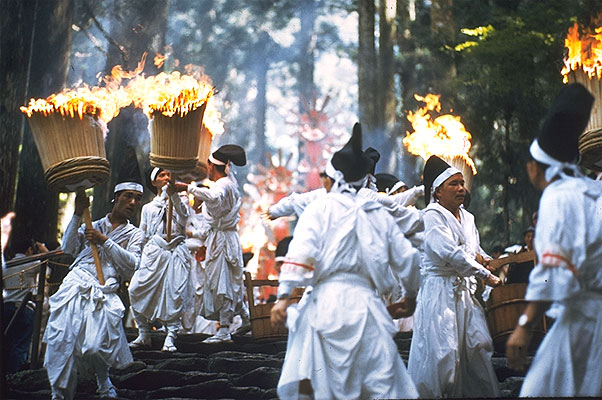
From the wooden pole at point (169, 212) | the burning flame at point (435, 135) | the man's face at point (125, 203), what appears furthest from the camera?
the burning flame at point (435, 135)

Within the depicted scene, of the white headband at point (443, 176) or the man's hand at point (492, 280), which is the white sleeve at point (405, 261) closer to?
the man's hand at point (492, 280)

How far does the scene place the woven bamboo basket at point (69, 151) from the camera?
814 cm

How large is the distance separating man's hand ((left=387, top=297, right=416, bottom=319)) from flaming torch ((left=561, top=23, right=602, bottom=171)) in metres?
2.49

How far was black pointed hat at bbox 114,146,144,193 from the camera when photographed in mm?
9037

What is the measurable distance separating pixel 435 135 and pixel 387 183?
0.90m

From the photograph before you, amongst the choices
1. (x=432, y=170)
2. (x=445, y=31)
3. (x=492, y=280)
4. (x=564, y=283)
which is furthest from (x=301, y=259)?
(x=445, y=31)

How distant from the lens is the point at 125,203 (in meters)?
8.95

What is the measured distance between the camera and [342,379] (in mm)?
6531

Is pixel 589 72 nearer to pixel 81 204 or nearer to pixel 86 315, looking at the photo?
pixel 81 204

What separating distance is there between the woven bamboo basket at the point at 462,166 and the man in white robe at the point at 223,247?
2.55 meters

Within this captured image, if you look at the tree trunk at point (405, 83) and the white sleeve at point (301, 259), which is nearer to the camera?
the white sleeve at point (301, 259)

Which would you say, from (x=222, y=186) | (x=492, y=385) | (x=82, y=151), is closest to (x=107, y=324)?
(x=82, y=151)

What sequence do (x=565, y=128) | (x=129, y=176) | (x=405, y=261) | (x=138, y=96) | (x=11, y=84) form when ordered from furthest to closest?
(x=11, y=84) < (x=138, y=96) < (x=129, y=176) < (x=405, y=261) < (x=565, y=128)

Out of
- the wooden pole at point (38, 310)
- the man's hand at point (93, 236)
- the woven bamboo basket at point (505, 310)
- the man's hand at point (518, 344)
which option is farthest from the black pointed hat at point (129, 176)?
the man's hand at point (518, 344)
